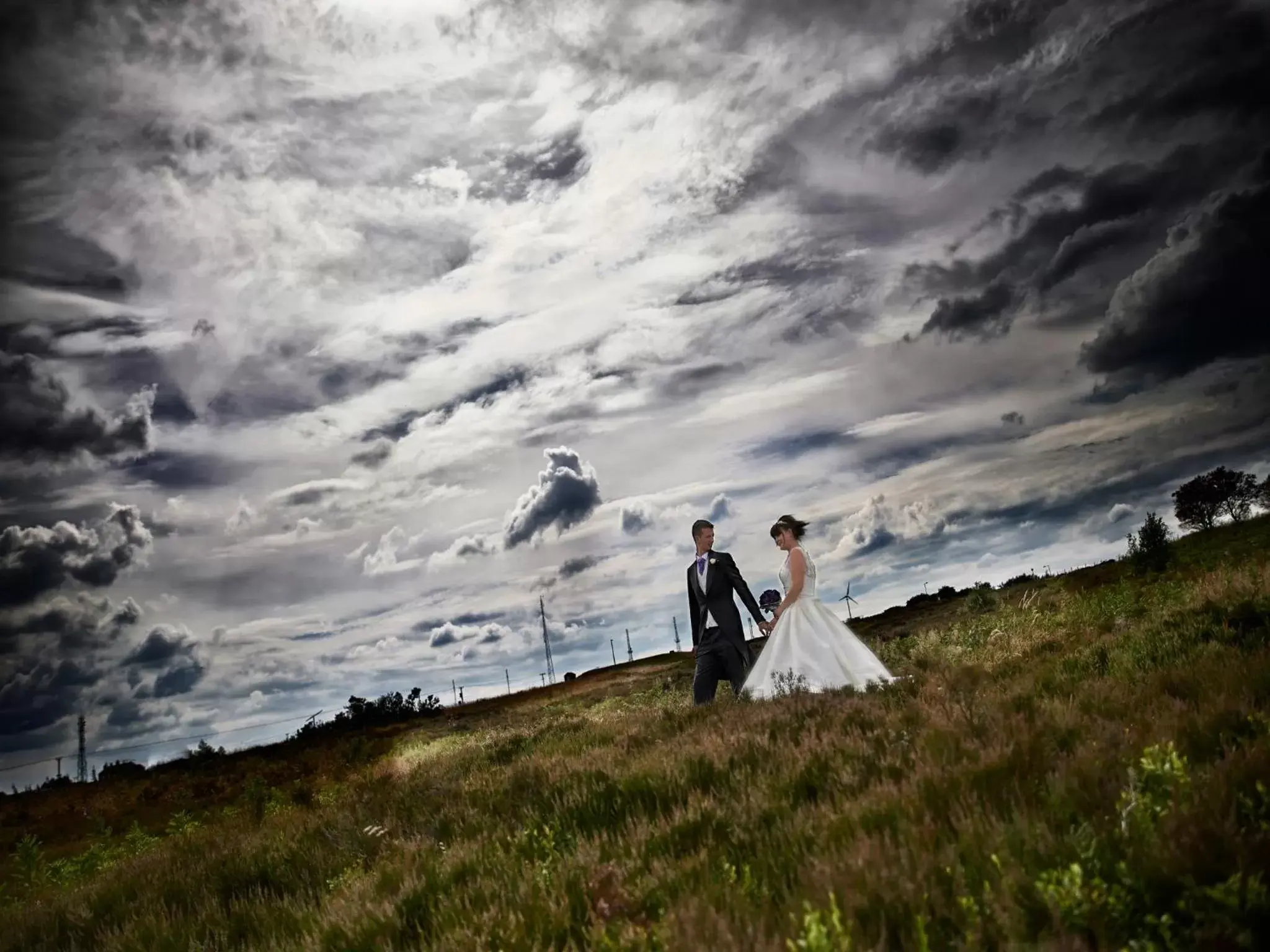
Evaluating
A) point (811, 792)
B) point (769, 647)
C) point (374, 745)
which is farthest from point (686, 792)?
point (374, 745)

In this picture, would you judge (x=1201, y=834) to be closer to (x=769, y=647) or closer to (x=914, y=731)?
(x=914, y=731)

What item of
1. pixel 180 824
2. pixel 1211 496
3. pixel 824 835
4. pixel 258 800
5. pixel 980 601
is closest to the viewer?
pixel 824 835

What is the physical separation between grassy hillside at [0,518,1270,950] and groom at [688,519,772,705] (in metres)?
0.87

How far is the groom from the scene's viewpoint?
11516 mm

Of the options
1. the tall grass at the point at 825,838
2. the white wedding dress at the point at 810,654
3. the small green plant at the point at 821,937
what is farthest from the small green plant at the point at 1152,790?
the white wedding dress at the point at 810,654

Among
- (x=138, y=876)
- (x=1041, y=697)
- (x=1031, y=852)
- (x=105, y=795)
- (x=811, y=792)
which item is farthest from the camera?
(x=105, y=795)

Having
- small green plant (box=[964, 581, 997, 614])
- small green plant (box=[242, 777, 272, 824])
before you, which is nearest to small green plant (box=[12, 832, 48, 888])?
small green plant (box=[242, 777, 272, 824])

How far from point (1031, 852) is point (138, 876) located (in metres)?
8.86

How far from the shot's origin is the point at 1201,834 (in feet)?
9.66

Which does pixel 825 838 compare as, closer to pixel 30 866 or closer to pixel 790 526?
pixel 790 526

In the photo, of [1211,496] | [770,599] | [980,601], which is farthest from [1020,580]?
[1211,496]

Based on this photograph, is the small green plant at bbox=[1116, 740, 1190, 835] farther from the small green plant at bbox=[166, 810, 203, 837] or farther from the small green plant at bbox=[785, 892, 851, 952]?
Result: the small green plant at bbox=[166, 810, 203, 837]

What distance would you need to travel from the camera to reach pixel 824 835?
3758 millimetres

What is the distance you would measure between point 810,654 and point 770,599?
153cm
